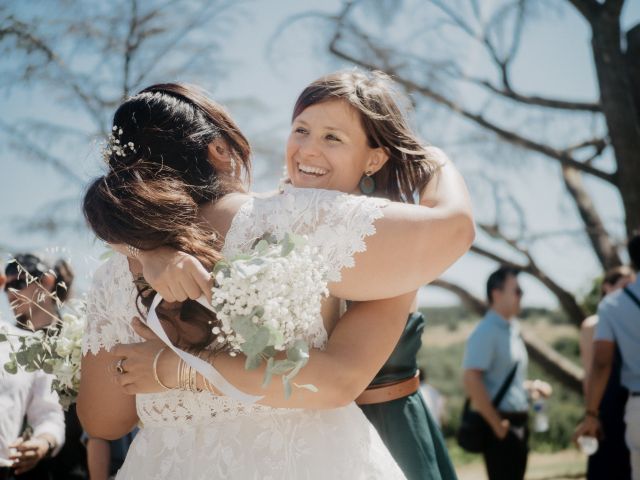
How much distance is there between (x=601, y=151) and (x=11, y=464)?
7956mm

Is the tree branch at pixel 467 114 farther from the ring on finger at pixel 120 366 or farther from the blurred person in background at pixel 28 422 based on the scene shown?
the ring on finger at pixel 120 366

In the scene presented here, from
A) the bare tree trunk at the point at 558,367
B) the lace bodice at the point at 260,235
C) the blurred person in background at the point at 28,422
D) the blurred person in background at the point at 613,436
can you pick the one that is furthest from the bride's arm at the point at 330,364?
the bare tree trunk at the point at 558,367

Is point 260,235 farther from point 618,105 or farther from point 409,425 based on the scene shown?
point 618,105

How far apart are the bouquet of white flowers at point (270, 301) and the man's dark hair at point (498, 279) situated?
15.6 feet

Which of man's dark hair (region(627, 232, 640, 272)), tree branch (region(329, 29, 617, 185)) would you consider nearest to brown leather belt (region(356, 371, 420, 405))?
man's dark hair (region(627, 232, 640, 272))

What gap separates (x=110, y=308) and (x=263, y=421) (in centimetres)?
53

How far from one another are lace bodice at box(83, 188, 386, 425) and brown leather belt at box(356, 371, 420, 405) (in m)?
0.60

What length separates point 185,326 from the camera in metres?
1.83

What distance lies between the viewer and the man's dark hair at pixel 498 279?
6172 mm

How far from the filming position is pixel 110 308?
198cm

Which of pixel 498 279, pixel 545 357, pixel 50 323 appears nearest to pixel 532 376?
pixel 545 357

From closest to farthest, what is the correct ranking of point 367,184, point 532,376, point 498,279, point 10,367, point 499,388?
point 10,367 → point 367,184 → point 499,388 → point 498,279 → point 532,376

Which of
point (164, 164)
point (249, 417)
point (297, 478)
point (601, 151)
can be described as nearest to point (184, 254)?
point (164, 164)

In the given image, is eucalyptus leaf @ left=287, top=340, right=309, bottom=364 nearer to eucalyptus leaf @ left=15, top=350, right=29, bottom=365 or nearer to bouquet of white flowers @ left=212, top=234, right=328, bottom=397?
bouquet of white flowers @ left=212, top=234, right=328, bottom=397
